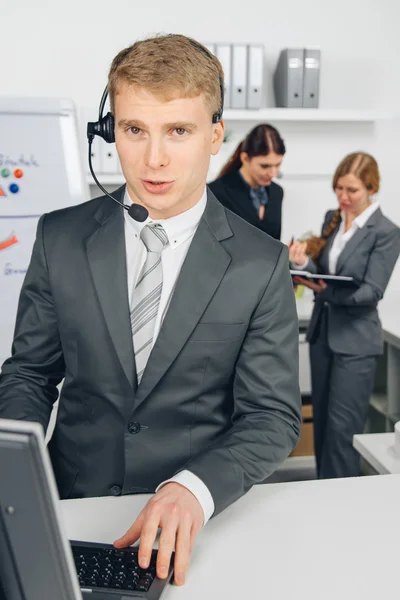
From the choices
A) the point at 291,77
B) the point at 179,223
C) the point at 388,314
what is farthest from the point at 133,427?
the point at 291,77

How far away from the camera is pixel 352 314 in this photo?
2.79 m

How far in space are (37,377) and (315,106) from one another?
300 centimetres

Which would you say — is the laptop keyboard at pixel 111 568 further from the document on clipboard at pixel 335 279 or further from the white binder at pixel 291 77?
the white binder at pixel 291 77

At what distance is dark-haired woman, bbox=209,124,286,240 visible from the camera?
3012 millimetres

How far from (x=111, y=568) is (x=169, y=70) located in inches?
27.0

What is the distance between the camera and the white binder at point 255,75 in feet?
11.6

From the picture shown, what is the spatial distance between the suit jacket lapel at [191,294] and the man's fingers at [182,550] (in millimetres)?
282

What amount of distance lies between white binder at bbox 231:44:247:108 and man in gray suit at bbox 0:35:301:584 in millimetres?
2592

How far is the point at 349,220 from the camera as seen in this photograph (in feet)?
9.53

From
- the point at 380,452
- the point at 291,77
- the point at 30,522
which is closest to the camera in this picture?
the point at 30,522

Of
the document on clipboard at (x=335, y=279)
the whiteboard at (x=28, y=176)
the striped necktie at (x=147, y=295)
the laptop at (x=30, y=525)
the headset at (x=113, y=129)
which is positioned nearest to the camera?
the laptop at (x=30, y=525)

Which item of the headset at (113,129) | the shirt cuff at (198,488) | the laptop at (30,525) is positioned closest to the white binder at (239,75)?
the headset at (113,129)

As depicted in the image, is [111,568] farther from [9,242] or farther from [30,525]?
[9,242]

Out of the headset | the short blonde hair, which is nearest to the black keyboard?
the headset
